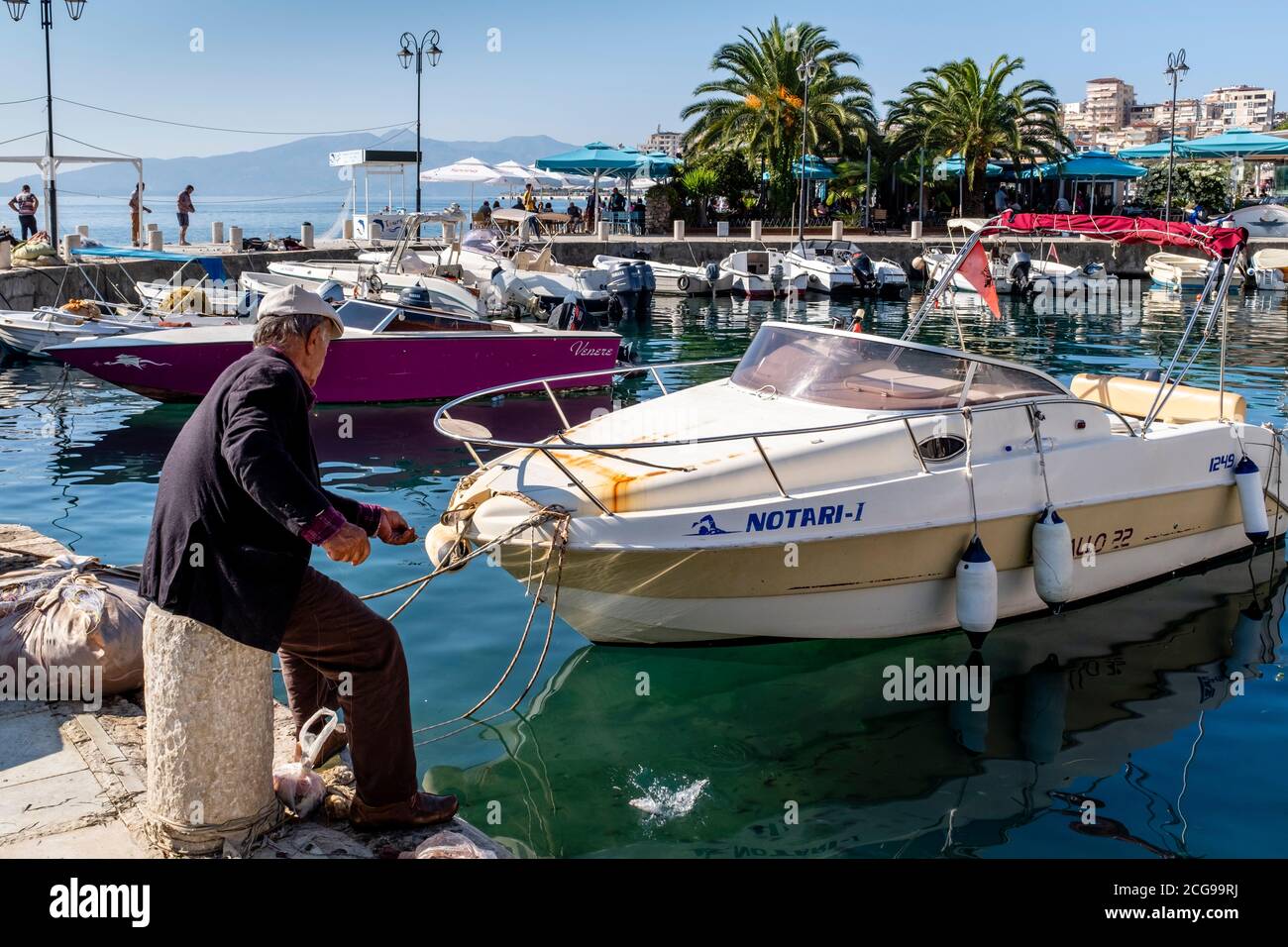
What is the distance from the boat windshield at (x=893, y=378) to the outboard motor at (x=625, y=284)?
21495 mm

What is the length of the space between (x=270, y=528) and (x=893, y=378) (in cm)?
507

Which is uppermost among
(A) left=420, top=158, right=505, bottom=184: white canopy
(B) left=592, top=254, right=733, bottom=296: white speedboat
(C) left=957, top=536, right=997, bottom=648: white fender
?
(A) left=420, top=158, right=505, bottom=184: white canopy

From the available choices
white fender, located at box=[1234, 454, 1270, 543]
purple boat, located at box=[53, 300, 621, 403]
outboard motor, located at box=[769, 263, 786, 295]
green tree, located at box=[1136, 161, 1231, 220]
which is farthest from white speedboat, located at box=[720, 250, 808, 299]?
white fender, located at box=[1234, 454, 1270, 543]

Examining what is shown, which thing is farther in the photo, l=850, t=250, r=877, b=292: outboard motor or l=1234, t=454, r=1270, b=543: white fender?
l=850, t=250, r=877, b=292: outboard motor

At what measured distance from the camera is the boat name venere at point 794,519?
7.18 meters

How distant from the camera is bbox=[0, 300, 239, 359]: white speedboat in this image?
19.0 m

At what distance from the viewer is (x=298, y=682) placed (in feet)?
17.4

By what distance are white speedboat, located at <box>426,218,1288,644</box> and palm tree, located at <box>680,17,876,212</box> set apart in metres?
36.8

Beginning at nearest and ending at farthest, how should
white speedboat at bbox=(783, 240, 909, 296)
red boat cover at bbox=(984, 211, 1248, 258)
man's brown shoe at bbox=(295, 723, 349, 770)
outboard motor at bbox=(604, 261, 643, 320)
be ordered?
man's brown shoe at bbox=(295, 723, 349, 770) → red boat cover at bbox=(984, 211, 1248, 258) → outboard motor at bbox=(604, 261, 643, 320) → white speedboat at bbox=(783, 240, 909, 296)

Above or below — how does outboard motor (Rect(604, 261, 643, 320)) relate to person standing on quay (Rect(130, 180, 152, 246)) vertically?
below

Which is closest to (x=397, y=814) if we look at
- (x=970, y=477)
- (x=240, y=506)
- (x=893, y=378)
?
(x=240, y=506)

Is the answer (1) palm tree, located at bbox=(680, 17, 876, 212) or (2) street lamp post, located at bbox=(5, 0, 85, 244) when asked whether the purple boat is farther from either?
(1) palm tree, located at bbox=(680, 17, 876, 212)

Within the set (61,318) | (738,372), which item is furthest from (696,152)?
(738,372)

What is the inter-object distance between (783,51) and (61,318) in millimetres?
30237
